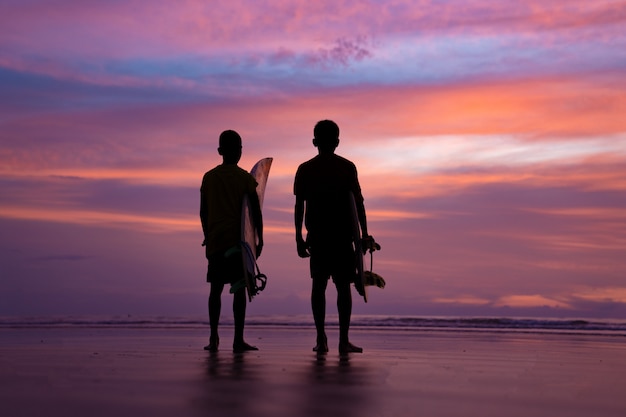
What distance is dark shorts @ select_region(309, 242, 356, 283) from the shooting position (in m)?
7.86

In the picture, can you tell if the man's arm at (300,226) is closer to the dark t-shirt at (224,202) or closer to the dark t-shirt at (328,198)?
the dark t-shirt at (328,198)

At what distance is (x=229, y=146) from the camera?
838cm

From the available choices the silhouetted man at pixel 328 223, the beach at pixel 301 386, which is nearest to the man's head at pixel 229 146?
the silhouetted man at pixel 328 223

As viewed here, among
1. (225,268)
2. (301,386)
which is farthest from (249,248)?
(301,386)

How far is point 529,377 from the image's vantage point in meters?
5.46

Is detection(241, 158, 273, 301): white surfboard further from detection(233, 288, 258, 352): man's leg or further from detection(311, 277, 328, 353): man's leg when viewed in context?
detection(311, 277, 328, 353): man's leg

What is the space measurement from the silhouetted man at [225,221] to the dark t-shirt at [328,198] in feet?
2.03

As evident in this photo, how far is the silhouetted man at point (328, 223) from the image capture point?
788 cm

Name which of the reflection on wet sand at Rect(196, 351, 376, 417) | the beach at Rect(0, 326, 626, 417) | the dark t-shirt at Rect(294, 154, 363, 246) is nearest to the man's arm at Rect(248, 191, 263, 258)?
the dark t-shirt at Rect(294, 154, 363, 246)

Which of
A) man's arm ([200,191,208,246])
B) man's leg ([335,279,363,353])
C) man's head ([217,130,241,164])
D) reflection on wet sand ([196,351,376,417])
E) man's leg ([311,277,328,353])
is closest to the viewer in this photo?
reflection on wet sand ([196,351,376,417])

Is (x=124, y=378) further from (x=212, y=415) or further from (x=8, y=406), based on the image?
(x=212, y=415)

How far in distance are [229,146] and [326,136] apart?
103 cm

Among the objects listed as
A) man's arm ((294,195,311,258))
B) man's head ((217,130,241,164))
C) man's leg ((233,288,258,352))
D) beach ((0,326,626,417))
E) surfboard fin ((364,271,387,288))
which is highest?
man's head ((217,130,241,164))

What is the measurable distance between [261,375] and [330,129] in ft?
11.5
